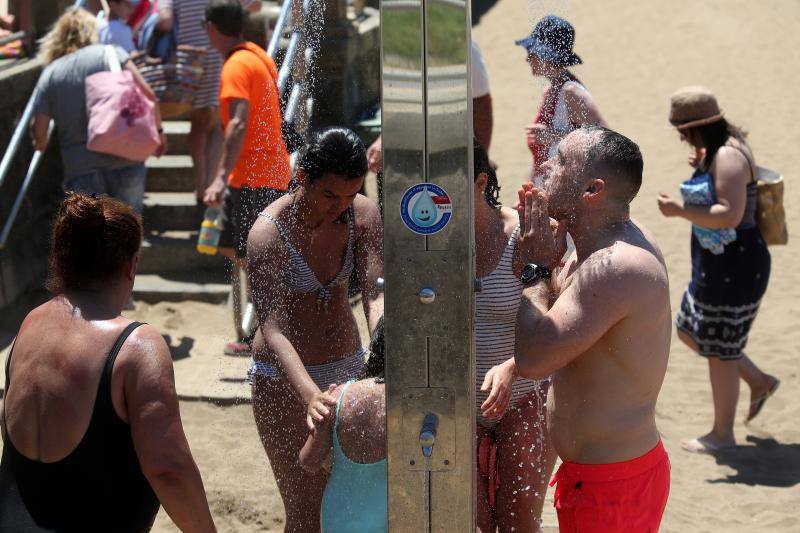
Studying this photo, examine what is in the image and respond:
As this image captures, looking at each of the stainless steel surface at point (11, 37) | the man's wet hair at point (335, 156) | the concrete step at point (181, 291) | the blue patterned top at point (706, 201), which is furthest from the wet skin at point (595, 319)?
the stainless steel surface at point (11, 37)

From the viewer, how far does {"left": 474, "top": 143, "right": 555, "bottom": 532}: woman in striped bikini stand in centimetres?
341

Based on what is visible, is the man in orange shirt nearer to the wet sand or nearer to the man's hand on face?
the wet sand

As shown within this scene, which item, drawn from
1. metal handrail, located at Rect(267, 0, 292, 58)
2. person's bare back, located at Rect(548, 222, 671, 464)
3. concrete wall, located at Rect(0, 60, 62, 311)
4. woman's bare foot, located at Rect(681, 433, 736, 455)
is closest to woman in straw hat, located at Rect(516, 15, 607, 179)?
woman's bare foot, located at Rect(681, 433, 736, 455)

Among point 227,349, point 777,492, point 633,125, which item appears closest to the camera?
point 777,492

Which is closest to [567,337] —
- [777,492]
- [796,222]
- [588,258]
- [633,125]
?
[588,258]

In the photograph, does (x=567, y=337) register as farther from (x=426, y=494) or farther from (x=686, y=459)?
(x=686, y=459)

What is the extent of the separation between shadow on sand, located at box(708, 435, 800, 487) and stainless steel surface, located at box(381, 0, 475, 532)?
3211mm

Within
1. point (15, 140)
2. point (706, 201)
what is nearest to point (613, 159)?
point (706, 201)

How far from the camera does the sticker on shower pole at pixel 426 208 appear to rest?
7.84 ft

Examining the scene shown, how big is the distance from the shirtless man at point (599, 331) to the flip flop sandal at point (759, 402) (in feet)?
10.3

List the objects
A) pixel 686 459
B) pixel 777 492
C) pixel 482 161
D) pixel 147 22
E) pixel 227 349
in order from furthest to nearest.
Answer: pixel 147 22
pixel 227 349
pixel 686 459
pixel 777 492
pixel 482 161

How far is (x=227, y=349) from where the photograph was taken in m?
6.48

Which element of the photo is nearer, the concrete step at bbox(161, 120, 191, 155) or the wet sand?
the wet sand

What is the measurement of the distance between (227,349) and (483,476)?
10.9 ft
